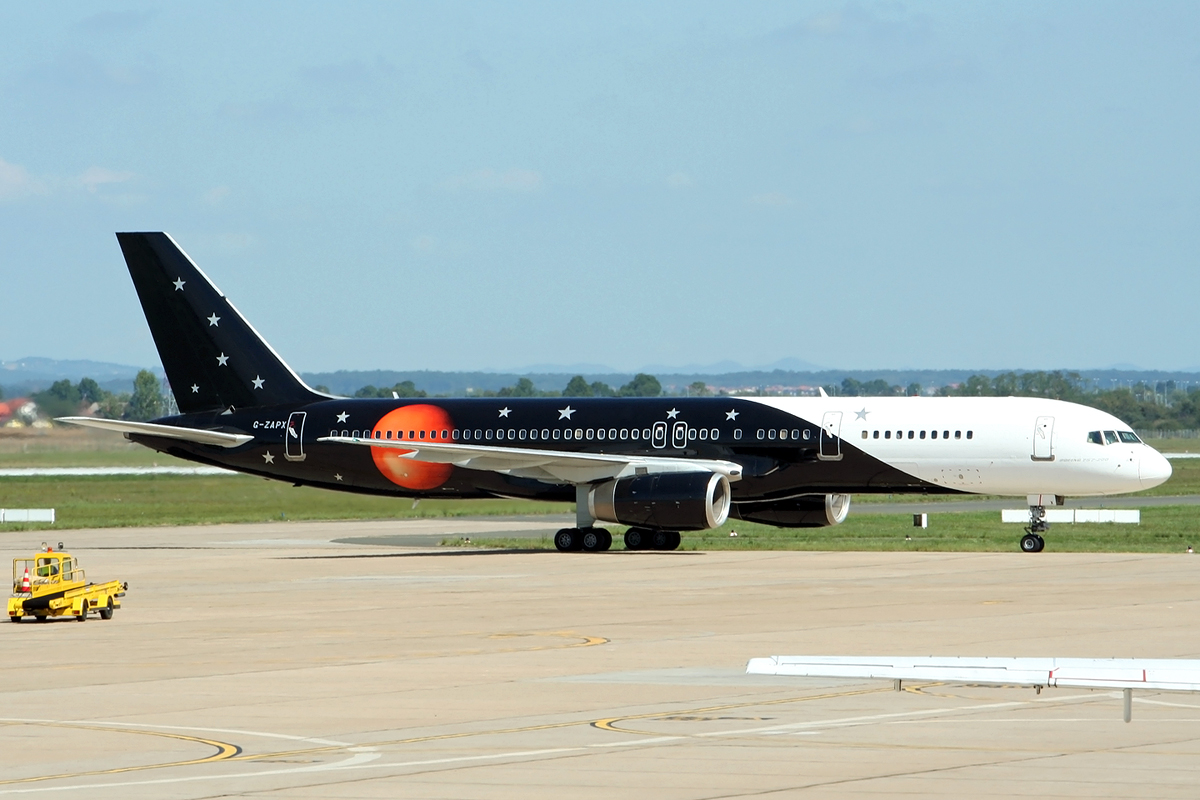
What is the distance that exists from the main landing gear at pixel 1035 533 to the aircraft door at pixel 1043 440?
1.60 meters

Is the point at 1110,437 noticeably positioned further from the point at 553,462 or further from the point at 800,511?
the point at 553,462

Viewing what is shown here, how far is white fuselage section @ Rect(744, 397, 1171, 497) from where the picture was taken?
138 ft

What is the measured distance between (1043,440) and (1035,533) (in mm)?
2353

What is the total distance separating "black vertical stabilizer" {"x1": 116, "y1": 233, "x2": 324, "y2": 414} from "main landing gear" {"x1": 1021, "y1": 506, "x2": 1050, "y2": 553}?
1962 cm

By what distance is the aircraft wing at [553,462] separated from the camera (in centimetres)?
4416

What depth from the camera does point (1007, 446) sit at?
42.2 metres

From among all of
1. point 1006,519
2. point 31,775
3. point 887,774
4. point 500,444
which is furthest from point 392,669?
point 1006,519

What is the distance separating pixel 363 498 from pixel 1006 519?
1013 inches

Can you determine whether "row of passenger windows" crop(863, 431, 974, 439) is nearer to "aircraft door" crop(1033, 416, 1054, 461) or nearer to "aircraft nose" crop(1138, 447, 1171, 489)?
"aircraft door" crop(1033, 416, 1054, 461)

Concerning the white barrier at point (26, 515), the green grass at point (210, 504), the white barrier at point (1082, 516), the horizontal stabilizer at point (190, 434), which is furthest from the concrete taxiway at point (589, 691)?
the white barrier at point (26, 515)

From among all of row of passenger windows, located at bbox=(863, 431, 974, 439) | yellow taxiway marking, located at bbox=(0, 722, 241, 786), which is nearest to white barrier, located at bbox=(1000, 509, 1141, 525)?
row of passenger windows, located at bbox=(863, 431, 974, 439)

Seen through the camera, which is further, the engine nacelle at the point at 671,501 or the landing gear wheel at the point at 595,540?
the landing gear wheel at the point at 595,540

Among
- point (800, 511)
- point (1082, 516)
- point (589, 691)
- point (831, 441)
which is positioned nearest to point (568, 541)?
point (800, 511)

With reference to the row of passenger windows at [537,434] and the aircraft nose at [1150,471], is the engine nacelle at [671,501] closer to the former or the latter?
the row of passenger windows at [537,434]
